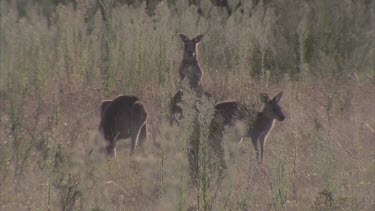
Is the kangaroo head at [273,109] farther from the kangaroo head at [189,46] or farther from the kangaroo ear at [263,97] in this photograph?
the kangaroo head at [189,46]

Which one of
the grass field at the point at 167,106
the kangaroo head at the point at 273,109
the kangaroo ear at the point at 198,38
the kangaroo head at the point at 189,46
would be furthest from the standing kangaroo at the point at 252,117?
the kangaroo head at the point at 189,46

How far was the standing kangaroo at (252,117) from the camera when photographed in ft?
27.3

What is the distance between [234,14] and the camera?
12.8 meters

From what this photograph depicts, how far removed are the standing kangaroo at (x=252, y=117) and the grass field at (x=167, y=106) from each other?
7.2 inches

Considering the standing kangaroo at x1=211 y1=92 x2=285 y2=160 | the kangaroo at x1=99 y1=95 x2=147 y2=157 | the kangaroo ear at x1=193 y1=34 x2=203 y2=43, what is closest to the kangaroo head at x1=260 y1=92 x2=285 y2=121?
the standing kangaroo at x1=211 y1=92 x2=285 y2=160

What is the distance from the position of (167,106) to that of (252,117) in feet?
3.78

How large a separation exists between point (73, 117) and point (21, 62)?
113 centimetres

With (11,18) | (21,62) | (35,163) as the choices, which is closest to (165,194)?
(35,163)

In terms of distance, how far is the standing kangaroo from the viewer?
832 centimetres

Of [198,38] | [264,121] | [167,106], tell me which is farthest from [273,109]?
[198,38]

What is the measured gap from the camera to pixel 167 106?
29.6ft

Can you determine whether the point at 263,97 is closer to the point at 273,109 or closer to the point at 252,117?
the point at 273,109

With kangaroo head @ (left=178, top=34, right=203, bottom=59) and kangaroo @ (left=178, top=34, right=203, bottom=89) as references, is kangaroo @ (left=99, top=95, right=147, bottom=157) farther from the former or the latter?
kangaroo head @ (left=178, top=34, right=203, bottom=59)

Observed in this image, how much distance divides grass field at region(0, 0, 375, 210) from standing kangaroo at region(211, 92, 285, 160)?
0.18 m
